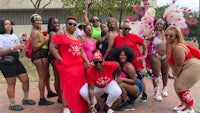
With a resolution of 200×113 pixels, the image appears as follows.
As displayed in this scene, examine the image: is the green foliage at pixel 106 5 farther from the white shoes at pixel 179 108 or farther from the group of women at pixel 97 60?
the white shoes at pixel 179 108

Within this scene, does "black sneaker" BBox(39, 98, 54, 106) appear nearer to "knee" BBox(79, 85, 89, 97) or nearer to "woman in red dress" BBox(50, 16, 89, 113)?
"woman in red dress" BBox(50, 16, 89, 113)

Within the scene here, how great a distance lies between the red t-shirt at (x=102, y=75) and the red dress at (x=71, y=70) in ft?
0.69

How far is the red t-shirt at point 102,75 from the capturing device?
4.95 m

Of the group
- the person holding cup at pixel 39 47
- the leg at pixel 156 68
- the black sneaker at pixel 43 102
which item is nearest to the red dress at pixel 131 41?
the leg at pixel 156 68

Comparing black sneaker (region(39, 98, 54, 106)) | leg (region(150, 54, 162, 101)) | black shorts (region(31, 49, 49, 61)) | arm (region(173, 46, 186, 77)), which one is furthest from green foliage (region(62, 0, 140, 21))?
arm (region(173, 46, 186, 77))

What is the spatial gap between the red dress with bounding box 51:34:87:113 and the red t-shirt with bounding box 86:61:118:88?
0.69ft

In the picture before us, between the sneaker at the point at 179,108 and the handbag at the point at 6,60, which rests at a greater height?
the handbag at the point at 6,60

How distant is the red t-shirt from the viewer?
4.95 m

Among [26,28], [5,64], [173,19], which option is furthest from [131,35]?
[26,28]

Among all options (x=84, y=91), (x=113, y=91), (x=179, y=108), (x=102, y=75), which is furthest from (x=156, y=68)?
(x=84, y=91)

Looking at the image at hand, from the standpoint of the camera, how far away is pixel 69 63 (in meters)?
4.93

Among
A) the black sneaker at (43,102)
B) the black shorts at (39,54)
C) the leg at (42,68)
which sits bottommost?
the black sneaker at (43,102)

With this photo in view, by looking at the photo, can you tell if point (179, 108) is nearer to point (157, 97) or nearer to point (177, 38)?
point (157, 97)

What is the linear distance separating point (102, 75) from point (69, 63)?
24.1 inches
